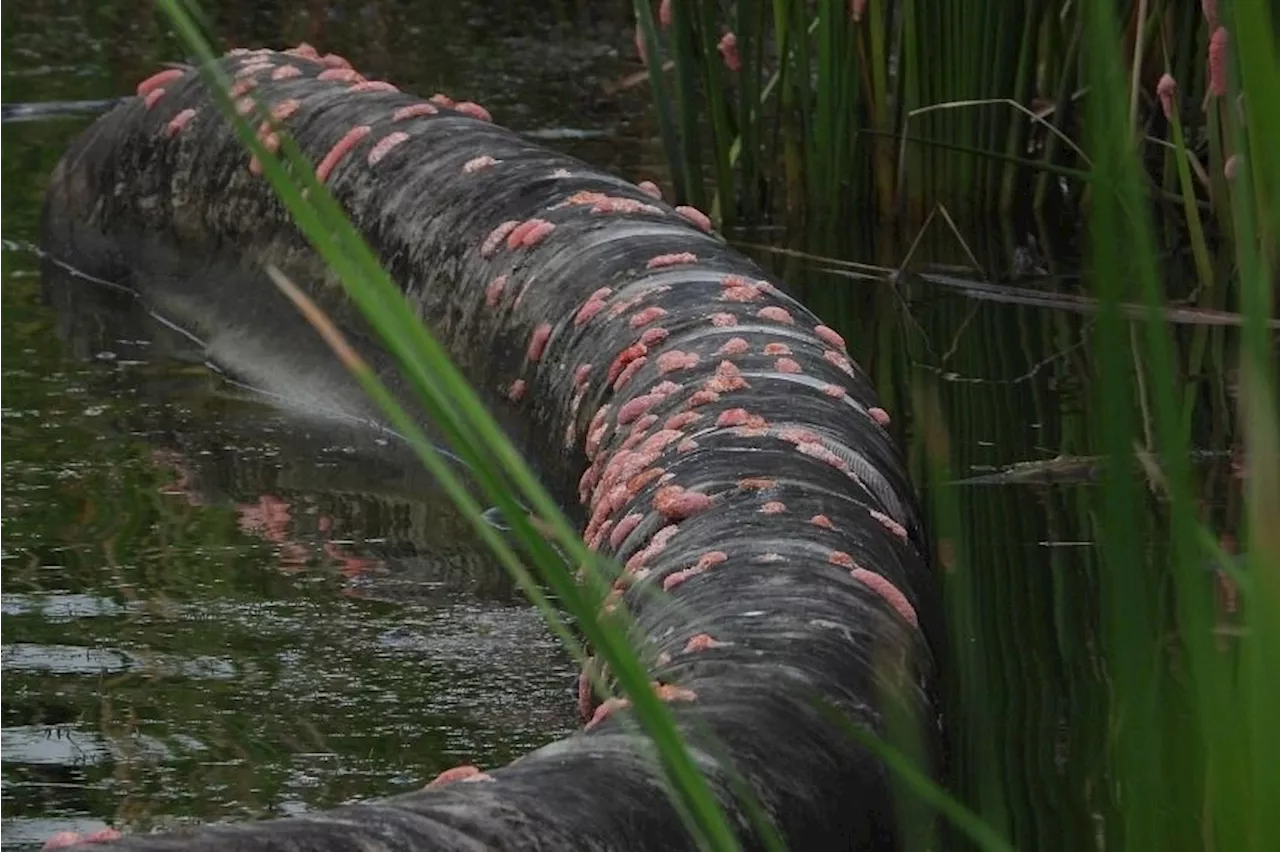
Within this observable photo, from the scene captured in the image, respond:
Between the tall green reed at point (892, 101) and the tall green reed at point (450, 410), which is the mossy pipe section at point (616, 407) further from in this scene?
the tall green reed at point (892, 101)

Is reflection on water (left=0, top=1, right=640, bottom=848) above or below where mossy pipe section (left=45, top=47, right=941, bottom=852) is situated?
below

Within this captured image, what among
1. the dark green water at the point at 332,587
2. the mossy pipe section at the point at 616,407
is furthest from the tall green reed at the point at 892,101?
the mossy pipe section at the point at 616,407

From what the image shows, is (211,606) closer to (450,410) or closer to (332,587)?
(332,587)

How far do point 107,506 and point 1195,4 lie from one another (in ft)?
8.12

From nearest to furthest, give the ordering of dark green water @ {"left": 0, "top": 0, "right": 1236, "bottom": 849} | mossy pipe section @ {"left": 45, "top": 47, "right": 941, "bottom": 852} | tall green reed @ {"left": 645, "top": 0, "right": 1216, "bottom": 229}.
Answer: mossy pipe section @ {"left": 45, "top": 47, "right": 941, "bottom": 852} < dark green water @ {"left": 0, "top": 0, "right": 1236, "bottom": 849} < tall green reed @ {"left": 645, "top": 0, "right": 1216, "bottom": 229}

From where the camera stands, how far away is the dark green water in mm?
2762

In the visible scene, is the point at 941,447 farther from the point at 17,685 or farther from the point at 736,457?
the point at 17,685

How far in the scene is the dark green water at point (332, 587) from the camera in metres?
2.76

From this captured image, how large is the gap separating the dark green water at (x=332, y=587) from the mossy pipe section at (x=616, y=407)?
0.15 meters

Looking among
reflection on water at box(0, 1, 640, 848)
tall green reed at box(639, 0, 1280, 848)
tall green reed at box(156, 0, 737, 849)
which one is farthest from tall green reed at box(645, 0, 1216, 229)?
tall green reed at box(156, 0, 737, 849)

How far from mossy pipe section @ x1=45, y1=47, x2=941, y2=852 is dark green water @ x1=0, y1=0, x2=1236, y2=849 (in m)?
0.15

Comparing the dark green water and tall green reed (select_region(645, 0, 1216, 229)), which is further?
tall green reed (select_region(645, 0, 1216, 229))

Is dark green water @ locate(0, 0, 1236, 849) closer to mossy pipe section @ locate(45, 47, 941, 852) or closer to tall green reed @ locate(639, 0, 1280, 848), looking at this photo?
tall green reed @ locate(639, 0, 1280, 848)

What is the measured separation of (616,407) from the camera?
144 inches
